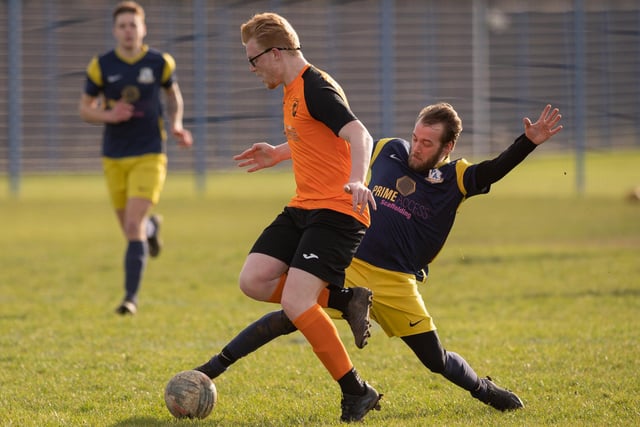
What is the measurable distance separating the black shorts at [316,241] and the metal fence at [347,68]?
17333mm

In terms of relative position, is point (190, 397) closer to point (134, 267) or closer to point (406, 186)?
point (406, 186)

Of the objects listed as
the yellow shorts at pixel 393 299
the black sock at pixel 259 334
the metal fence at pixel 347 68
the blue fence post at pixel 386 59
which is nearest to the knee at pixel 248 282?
the black sock at pixel 259 334

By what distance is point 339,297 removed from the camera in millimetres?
4699

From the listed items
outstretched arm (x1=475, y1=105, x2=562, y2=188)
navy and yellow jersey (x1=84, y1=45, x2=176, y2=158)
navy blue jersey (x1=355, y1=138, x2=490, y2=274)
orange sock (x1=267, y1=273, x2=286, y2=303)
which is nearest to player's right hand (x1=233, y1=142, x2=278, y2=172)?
navy blue jersey (x1=355, y1=138, x2=490, y2=274)

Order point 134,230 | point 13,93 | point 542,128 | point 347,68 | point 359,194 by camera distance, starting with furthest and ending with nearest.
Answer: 1. point 347,68
2. point 13,93
3. point 134,230
4. point 542,128
5. point 359,194

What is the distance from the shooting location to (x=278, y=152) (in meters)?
5.16

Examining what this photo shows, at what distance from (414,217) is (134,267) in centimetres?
326

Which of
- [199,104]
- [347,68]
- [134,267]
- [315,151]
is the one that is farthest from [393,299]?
[347,68]

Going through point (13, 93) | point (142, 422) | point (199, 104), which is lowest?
point (199, 104)

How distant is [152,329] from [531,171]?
66.7ft

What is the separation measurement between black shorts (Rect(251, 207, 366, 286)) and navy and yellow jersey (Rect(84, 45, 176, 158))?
3616 millimetres

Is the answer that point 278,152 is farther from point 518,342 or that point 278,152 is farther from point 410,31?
point 410,31

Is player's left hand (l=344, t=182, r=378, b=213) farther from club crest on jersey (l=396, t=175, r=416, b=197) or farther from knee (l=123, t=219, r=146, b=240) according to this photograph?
knee (l=123, t=219, r=146, b=240)

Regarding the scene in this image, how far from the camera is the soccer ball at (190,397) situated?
4586mm
